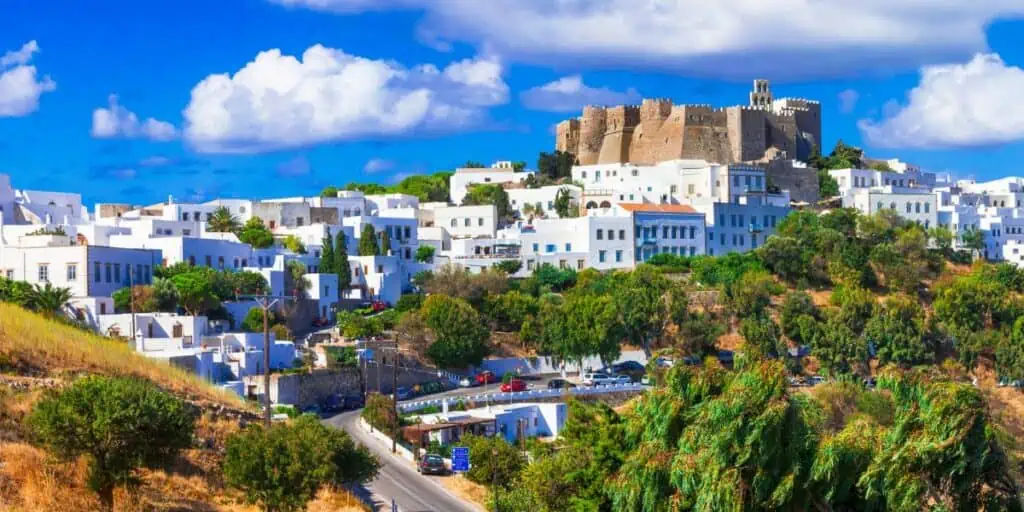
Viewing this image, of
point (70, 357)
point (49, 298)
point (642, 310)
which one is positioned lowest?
point (642, 310)

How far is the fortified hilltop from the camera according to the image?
82.6m

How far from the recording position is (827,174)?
3280 inches

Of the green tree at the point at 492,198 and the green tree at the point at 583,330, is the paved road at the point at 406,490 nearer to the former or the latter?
the green tree at the point at 583,330

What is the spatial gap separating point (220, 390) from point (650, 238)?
36790 mm

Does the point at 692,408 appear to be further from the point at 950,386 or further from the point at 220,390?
the point at 220,390

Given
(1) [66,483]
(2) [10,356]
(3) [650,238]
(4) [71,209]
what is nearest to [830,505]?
(1) [66,483]

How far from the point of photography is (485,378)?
5238cm

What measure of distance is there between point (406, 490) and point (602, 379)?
21221mm

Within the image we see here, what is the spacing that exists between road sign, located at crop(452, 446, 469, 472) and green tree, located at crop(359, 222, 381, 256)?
29.5 metres

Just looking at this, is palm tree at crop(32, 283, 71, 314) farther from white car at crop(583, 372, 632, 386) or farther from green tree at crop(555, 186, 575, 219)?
green tree at crop(555, 186, 575, 219)

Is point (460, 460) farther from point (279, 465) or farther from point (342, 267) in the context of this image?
point (342, 267)

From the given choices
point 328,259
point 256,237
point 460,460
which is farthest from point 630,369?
point 460,460

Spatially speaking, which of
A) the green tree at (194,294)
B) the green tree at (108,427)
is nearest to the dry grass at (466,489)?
the green tree at (108,427)

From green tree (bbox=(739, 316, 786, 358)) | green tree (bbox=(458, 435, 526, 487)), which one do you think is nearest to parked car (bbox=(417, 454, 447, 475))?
green tree (bbox=(458, 435, 526, 487))
